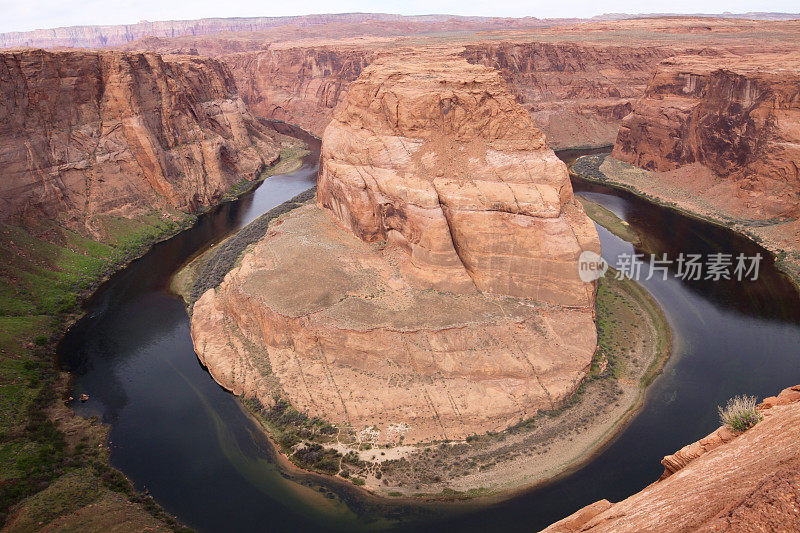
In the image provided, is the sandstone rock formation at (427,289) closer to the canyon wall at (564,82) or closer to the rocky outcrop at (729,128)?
the rocky outcrop at (729,128)

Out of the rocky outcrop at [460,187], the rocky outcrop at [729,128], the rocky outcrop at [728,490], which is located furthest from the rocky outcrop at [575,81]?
the rocky outcrop at [728,490]

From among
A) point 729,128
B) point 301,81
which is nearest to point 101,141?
point 301,81

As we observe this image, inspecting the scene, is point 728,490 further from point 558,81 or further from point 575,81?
point 575,81

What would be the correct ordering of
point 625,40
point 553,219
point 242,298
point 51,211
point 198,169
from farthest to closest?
1. point 625,40
2. point 198,169
3. point 51,211
4. point 242,298
5. point 553,219

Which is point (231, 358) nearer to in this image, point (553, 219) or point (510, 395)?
point (510, 395)

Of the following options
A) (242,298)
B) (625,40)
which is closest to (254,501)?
(242,298)
